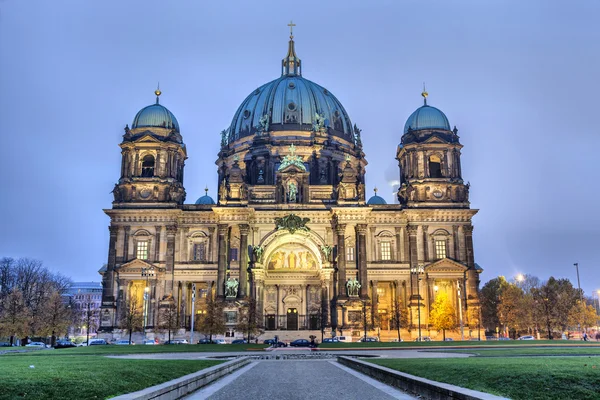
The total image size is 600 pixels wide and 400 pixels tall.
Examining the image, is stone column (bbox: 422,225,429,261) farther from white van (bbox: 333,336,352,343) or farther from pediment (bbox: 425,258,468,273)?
white van (bbox: 333,336,352,343)

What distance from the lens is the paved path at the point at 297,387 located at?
1619 cm

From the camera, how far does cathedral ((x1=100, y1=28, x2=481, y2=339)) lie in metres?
72.6

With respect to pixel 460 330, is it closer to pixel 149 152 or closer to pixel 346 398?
pixel 149 152

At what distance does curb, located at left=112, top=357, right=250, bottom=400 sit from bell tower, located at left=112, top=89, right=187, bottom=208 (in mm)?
53992

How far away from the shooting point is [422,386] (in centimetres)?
1614

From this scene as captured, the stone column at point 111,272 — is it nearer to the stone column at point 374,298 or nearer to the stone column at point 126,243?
the stone column at point 126,243

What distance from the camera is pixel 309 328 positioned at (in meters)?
77.2

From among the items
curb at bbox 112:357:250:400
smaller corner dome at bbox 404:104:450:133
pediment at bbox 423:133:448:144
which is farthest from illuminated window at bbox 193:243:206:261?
curb at bbox 112:357:250:400

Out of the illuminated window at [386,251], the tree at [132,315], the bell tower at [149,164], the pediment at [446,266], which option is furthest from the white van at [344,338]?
the bell tower at [149,164]

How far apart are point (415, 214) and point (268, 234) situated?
18.7 meters

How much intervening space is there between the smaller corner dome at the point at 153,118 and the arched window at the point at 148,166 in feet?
13.8

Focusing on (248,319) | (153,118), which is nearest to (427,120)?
(248,319)

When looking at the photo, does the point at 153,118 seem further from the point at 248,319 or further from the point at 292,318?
the point at 292,318

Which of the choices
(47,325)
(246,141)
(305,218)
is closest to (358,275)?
(305,218)
